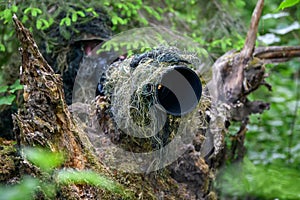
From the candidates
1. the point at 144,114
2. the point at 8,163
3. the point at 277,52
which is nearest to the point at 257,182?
the point at 277,52

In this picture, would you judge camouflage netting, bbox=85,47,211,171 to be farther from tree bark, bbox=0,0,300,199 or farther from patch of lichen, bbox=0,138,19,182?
patch of lichen, bbox=0,138,19,182

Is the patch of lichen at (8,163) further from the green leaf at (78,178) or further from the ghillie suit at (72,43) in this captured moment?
the ghillie suit at (72,43)

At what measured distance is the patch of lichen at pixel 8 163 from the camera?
1522 mm

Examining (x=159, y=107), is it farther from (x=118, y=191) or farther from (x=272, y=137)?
(x=272, y=137)

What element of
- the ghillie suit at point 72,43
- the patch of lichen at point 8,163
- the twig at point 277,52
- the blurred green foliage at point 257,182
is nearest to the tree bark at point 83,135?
the patch of lichen at point 8,163

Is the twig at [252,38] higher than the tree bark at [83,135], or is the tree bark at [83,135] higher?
the twig at [252,38]

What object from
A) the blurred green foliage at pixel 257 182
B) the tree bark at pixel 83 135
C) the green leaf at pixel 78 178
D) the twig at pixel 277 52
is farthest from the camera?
the blurred green foliage at pixel 257 182

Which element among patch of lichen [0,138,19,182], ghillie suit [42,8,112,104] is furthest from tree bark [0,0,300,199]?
ghillie suit [42,8,112,104]

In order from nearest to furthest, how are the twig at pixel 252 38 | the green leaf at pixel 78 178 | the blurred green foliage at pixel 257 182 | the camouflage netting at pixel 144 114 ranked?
the green leaf at pixel 78 178 < the camouflage netting at pixel 144 114 < the twig at pixel 252 38 < the blurred green foliage at pixel 257 182

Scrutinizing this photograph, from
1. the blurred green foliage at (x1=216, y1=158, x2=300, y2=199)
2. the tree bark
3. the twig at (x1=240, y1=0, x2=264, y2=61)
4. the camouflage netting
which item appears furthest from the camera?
the blurred green foliage at (x1=216, y1=158, x2=300, y2=199)

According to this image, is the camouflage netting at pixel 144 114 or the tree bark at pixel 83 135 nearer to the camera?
the tree bark at pixel 83 135

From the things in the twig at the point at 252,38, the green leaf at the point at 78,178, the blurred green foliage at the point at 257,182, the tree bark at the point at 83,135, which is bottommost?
the green leaf at the point at 78,178

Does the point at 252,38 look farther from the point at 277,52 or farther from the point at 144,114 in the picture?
the point at 144,114

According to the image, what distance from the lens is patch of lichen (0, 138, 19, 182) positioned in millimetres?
1522
